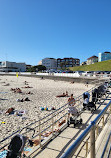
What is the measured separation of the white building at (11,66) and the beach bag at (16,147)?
109 meters

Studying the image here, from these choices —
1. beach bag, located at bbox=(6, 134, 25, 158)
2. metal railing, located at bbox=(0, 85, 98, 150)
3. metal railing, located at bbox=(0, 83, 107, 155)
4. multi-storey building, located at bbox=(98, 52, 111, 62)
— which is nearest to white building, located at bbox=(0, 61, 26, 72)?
multi-storey building, located at bbox=(98, 52, 111, 62)

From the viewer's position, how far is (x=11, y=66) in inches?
4301

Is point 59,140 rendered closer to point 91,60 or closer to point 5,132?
point 5,132

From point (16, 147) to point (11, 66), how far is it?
113m

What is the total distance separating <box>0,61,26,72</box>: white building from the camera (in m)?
106

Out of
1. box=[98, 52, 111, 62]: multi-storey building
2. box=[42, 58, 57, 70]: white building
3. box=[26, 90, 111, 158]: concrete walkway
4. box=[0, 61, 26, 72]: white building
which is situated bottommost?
box=[26, 90, 111, 158]: concrete walkway

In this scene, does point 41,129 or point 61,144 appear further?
point 41,129

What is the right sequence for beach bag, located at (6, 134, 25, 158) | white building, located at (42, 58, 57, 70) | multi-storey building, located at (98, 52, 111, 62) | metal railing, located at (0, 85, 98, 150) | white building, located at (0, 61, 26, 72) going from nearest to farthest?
beach bag, located at (6, 134, 25, 158) → metal railing, located at (0, 85, 98, 150) → white building, located at (0, 61, 26, 72) → multi-storey building, located at (98, 52, 111, 62) → white building, located at (42, 58, 57, 70)

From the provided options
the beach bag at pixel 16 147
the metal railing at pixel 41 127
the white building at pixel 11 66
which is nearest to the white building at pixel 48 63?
the white building at pixel 11 66

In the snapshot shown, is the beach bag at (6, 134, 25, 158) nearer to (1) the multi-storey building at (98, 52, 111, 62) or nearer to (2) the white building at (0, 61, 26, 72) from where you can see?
(2) the white building at (0, 61, 26, 72)

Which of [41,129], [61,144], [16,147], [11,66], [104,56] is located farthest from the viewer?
[104,56]

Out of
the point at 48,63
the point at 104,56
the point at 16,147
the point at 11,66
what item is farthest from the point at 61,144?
the point at 104,56

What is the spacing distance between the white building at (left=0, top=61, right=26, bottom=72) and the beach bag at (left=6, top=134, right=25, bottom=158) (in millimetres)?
108669

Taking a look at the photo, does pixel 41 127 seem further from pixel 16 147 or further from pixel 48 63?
pixel 48 63
